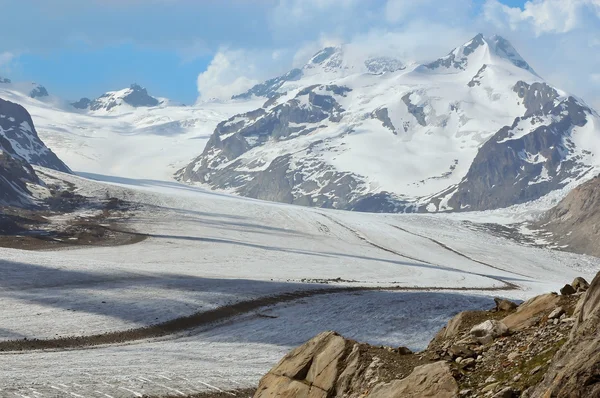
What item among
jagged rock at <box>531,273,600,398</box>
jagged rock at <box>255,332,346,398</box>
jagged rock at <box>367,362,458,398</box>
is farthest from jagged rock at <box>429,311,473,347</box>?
jagged rock at <box>531,273,600,398</box>

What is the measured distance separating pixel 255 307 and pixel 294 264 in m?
38.1

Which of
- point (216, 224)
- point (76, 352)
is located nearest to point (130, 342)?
point (76, 352)

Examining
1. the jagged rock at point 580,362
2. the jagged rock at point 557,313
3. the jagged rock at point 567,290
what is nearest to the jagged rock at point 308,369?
the jagged rock at point 557,313

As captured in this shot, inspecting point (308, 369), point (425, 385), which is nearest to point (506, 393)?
point (425, 385)

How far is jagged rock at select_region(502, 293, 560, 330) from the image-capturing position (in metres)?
20.4

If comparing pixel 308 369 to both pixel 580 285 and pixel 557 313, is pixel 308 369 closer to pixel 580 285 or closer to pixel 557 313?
pixel 557 313

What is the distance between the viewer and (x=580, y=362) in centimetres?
1437

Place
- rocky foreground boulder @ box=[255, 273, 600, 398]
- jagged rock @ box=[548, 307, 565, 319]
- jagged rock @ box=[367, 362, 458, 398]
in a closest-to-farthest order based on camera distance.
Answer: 1. rocky foreground boulder @ box=[255, 273, 600, 398]
2. jagged rock @ box=[367, 362, 458, 398]
3. jagged rock @ box=[548, 307, 565, 319]

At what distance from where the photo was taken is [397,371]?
19.5 meters

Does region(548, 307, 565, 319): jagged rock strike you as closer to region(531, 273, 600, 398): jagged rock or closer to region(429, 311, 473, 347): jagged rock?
region(531, 273, 600, 398): jagged rock

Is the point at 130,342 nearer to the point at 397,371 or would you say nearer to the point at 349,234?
the point at 397,371

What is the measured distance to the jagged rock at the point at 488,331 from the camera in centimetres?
1978

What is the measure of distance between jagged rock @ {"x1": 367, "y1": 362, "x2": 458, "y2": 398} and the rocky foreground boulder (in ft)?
0.08

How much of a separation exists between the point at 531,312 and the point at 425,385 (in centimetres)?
519
